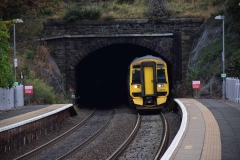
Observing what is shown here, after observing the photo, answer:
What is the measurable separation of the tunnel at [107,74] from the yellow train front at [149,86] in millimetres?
14182

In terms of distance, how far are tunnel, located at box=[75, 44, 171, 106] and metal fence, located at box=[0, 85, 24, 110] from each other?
46.6ft

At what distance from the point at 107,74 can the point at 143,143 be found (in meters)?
34.5

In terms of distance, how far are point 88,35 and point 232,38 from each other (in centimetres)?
1031

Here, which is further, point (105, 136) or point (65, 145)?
point (105, 136)

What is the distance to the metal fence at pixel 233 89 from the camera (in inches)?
1062

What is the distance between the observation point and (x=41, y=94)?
3091 centimetres

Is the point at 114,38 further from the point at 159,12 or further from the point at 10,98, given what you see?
the point at 10,98

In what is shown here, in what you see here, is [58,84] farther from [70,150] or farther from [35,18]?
[70,150]

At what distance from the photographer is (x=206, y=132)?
608 inches

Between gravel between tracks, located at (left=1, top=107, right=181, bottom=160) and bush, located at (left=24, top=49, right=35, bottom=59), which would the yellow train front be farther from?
bush, located at (left=24, top=49, right=35, bottom=59)

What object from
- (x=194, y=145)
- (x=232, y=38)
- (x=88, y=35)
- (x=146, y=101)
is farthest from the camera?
(x=88, y=35)

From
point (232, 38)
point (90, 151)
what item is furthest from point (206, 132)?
point (232, 38)

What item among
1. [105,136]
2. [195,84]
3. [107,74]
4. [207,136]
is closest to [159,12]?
[195,84]

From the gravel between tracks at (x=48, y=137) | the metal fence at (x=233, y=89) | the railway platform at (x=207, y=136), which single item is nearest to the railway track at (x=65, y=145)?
the gravel between tracks at (x=48, y=137)
